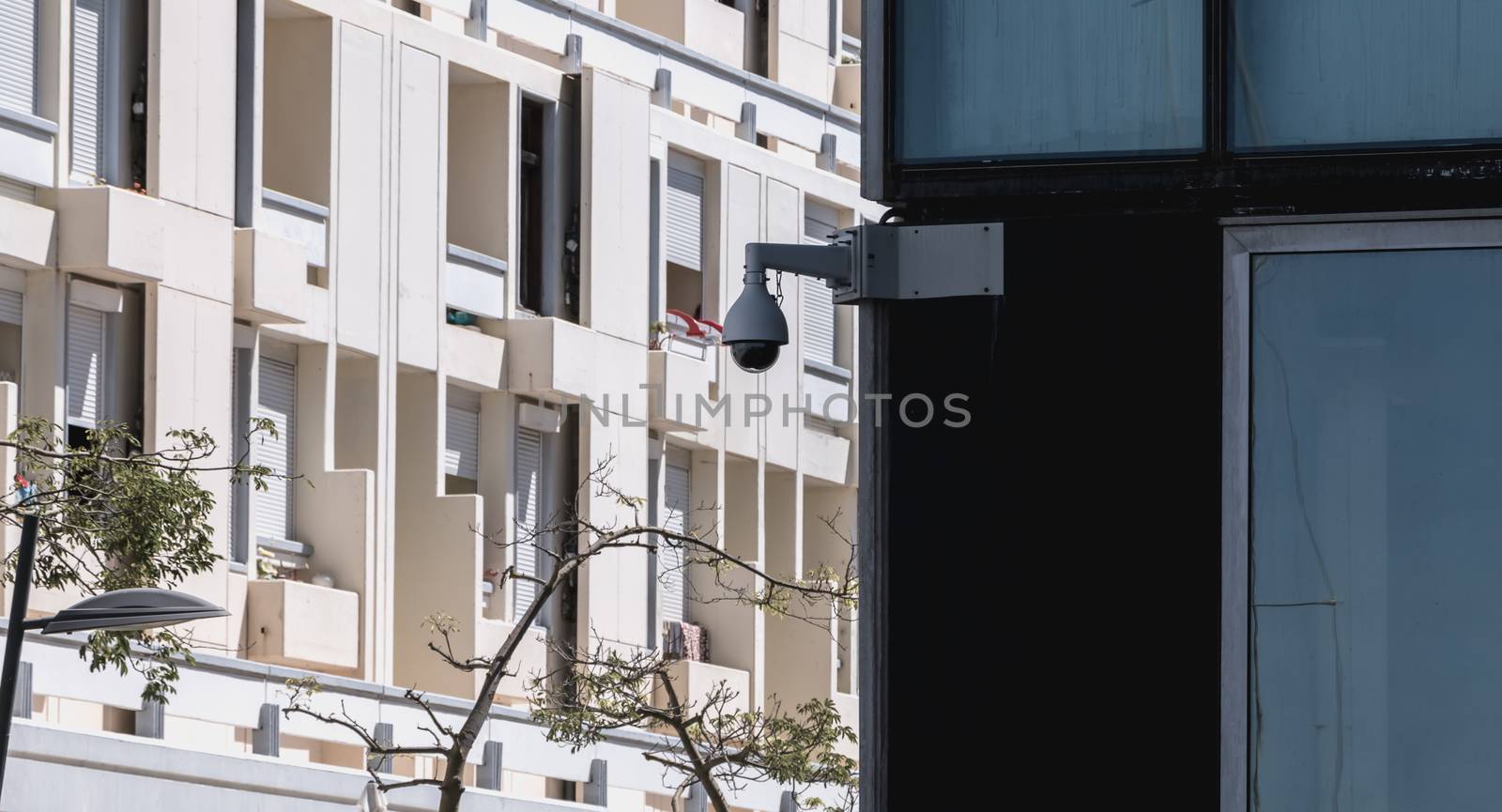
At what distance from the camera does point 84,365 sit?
27.3 m

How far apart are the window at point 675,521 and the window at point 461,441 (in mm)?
3499

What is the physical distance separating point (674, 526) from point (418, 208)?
6.69 m

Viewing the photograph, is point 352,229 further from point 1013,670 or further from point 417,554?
point 1013,670

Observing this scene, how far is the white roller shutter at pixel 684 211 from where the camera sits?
122ft

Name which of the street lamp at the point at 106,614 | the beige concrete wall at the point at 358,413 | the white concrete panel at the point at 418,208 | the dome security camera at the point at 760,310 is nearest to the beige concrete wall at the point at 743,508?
the white concrete panel at the point at 418,208

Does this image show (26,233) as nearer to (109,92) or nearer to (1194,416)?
(109,92)

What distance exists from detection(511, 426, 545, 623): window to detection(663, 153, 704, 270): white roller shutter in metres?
3.47

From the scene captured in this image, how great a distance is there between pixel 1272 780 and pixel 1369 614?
59 centimetres

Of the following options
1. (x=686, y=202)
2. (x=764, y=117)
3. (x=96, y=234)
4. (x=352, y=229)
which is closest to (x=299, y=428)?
(x=352, y=229)

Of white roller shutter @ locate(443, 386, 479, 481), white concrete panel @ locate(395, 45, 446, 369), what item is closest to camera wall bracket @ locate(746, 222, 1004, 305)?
white concrete panel @ locate(395, 45, 446, 369)

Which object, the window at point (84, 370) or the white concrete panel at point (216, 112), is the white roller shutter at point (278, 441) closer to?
the white concrete panel at point (216, 112)

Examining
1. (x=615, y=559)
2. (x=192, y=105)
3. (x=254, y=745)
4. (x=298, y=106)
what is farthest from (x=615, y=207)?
(x=254, y=745)

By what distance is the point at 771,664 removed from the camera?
41.2 meters

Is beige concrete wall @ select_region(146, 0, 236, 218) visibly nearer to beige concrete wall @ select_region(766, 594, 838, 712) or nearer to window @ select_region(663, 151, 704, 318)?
window @ select_region(663, 151, 704, 318)
